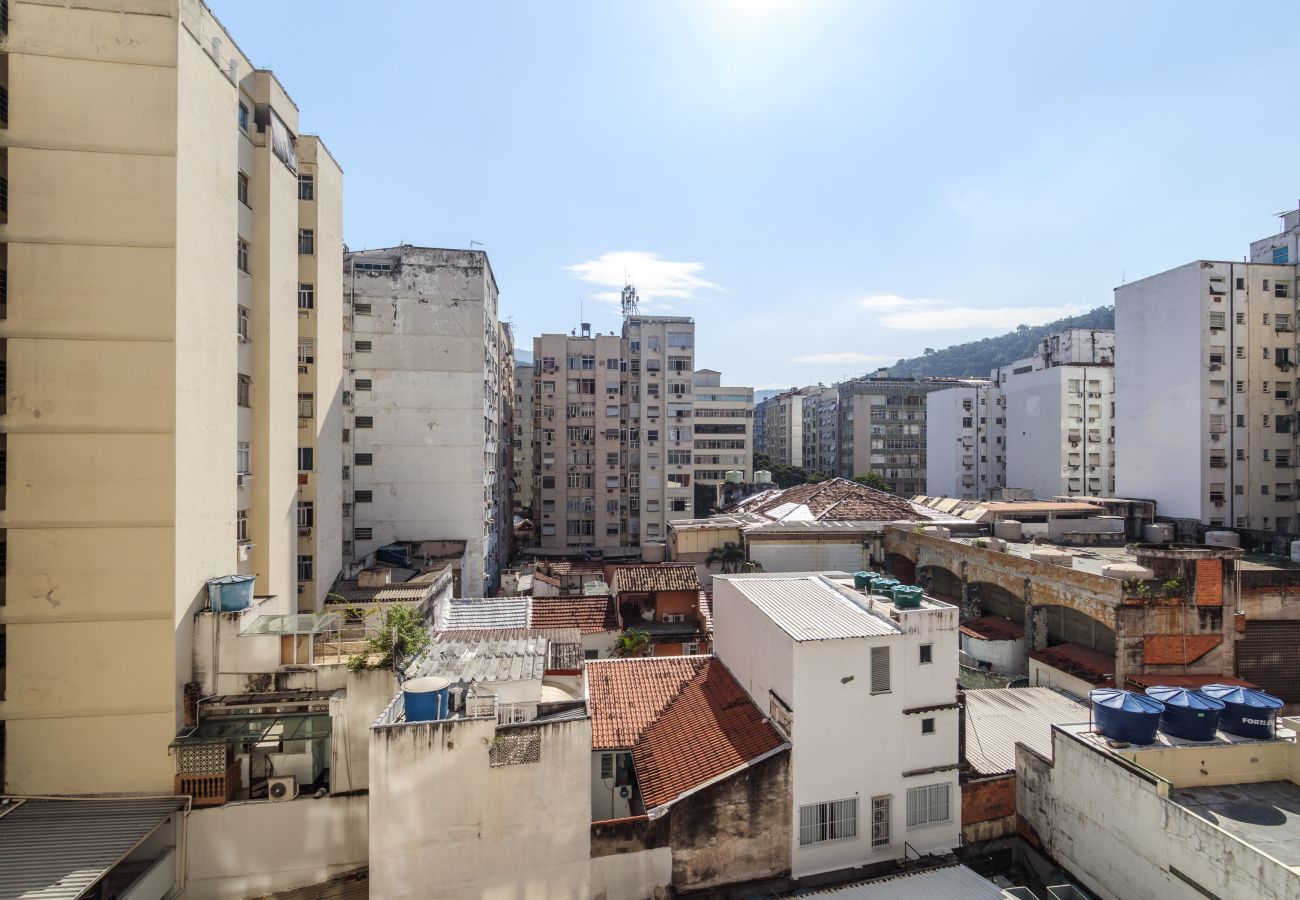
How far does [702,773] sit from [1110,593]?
1795cm

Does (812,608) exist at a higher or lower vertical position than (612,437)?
lower

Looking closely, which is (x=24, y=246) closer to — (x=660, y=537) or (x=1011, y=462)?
(x=660, y=537)

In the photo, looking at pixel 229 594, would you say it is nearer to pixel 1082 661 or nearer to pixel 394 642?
pixel 394 642

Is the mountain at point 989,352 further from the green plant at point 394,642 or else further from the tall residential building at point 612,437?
the green plant at point 394,642

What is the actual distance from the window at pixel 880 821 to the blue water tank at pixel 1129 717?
5640 millimetres

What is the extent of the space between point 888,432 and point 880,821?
75.9 meters

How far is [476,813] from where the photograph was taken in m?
13.6

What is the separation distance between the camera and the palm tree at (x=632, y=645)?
85.5 feet

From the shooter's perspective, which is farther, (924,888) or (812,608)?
(812,608)

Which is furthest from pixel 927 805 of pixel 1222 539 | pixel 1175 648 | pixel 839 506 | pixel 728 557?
pixel 1222 539

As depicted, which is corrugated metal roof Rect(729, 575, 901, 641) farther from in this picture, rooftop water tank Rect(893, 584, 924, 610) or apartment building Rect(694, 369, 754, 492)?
apartment building Rect(694, 369, 754, 492)

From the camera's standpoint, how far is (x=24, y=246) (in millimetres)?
15805

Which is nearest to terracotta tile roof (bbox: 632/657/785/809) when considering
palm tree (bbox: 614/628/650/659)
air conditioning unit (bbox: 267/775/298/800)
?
palm tree (bbox: 614/628/650/659)

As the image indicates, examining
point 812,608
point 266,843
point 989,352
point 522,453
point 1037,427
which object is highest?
point 989,352
